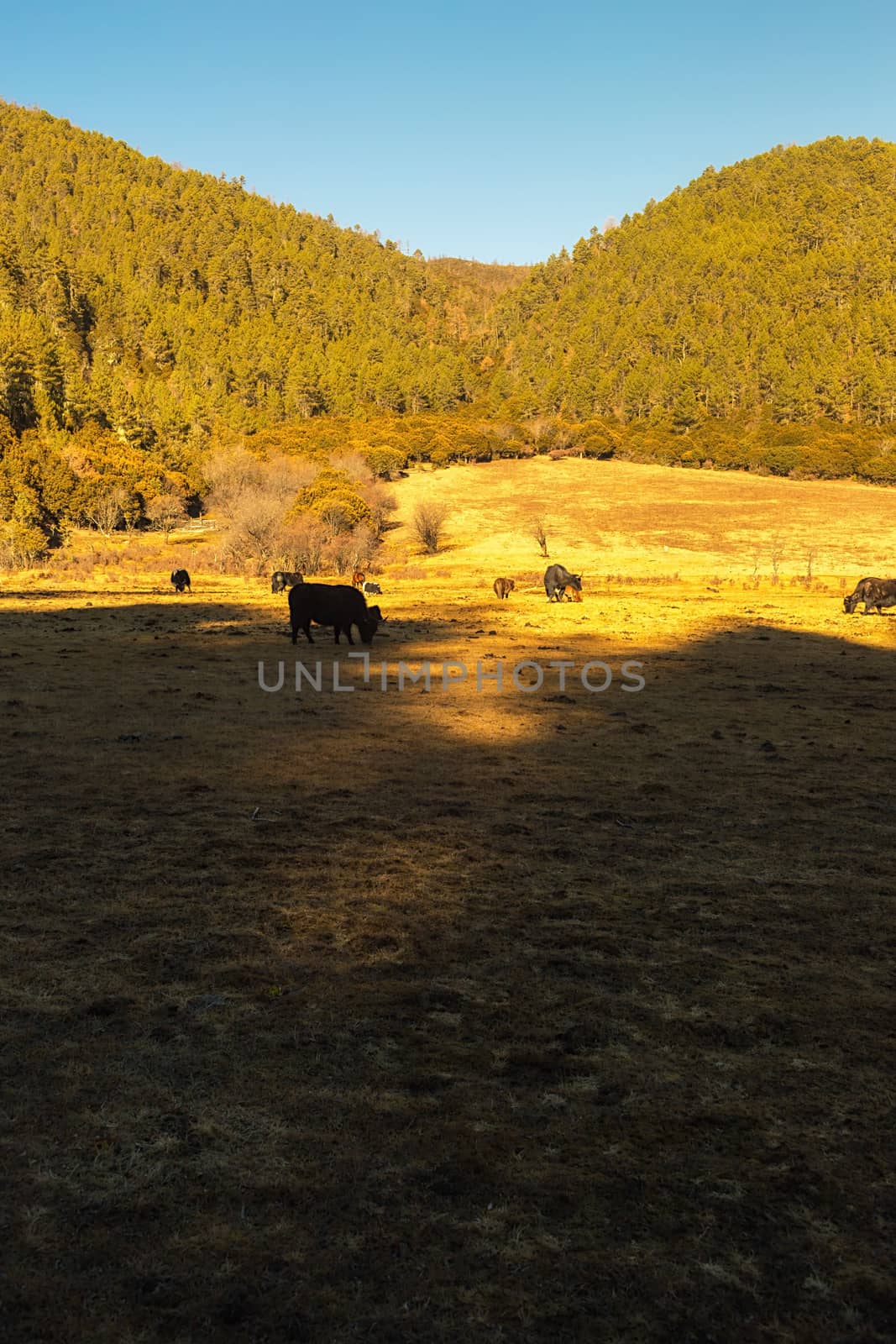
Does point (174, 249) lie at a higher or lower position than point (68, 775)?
higher

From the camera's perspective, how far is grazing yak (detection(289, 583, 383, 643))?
82.2 ft

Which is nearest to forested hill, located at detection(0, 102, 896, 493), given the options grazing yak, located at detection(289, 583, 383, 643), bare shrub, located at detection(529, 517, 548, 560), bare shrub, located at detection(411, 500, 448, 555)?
bare shrub, located at detection(411, 500, 448, 555)

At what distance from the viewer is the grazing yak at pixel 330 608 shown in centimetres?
2505

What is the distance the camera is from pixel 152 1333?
132 inches

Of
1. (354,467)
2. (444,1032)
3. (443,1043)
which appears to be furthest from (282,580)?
(354,467)

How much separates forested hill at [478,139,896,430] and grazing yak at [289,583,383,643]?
12097 cm

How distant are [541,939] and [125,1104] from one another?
3.41m

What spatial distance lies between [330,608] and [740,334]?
151597mm

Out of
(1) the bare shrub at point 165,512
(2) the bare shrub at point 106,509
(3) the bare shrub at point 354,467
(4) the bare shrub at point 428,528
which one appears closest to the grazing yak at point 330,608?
(4) the bare shrub at point 428,528

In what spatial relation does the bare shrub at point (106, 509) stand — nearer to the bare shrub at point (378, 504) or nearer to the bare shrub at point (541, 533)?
the bare shrub at point (378, 504)

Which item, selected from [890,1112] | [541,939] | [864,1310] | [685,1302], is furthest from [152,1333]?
[541,939]

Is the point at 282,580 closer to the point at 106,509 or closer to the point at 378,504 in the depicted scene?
the point at 378,504

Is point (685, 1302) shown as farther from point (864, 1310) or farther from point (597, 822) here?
point (597, 822)
